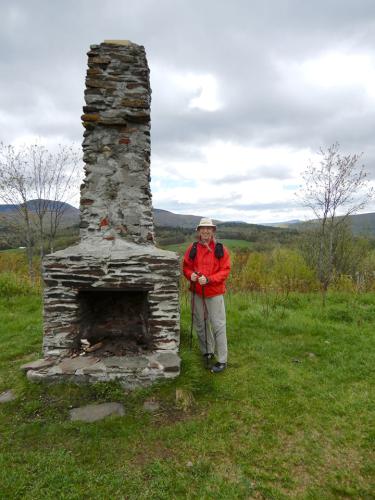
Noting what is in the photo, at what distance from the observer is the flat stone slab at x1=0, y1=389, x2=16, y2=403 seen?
410 centimetres

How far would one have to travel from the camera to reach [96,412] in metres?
3.82

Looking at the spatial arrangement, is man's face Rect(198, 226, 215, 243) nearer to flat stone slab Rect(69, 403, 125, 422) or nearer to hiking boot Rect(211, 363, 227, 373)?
hiking boot Rect(211, 363, 227, 373)

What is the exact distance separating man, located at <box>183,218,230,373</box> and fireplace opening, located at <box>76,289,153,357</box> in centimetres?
86

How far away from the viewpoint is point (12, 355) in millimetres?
5637

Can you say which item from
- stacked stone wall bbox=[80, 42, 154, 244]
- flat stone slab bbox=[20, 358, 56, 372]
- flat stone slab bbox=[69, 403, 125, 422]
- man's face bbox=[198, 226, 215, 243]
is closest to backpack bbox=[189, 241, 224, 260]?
man's face bbox=[198, 226, 215, 243]

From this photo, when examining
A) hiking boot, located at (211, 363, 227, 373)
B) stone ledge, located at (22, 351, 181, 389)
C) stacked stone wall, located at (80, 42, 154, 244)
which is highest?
stacked stone wall, located at (80, 42, 154, 244)

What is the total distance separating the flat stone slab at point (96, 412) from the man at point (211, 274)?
1509 millimetres

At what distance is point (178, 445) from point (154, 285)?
193 centimetres

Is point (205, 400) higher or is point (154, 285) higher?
point (154, 285)

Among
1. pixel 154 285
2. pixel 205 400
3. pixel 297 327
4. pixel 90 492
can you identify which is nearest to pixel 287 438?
pixel 205 400

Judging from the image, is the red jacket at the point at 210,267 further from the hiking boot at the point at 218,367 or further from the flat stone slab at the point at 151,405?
the flat stone slab at the point at 151,405

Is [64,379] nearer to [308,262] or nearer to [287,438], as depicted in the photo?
[287,438]

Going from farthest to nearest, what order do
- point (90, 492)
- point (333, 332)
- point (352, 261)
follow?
point (352, 261), point (333, 332), point (90, 492)

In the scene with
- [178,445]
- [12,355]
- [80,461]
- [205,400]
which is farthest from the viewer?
[12,355]
